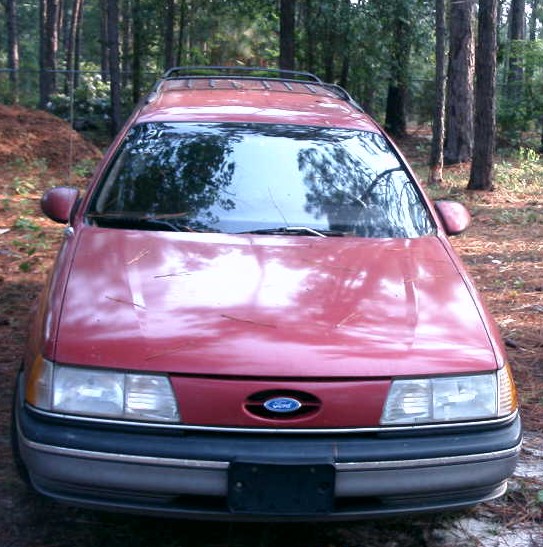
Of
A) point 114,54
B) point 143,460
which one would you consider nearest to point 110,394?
point 143,460

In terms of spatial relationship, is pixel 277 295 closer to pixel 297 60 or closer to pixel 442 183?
pixel 442 183

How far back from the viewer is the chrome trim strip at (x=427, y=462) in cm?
283

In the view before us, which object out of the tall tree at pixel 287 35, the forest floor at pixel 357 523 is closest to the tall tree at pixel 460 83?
the forest floor at pixel 357 523

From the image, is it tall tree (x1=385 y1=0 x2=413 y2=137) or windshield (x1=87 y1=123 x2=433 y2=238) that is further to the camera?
tall tree (x1=385 y1=0 x2=413 y2=137)

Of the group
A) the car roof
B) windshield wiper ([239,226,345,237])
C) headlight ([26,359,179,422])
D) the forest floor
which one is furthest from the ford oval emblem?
the car roof

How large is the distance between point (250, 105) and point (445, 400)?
2578mm

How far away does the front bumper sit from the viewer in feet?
9.21

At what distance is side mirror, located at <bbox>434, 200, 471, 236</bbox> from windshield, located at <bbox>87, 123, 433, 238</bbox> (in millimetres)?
169

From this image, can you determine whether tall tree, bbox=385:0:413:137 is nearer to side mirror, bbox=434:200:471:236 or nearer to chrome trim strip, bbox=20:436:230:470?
side mirror, bbox=434:200:471:236

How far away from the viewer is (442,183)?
13.4m

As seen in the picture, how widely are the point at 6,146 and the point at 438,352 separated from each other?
11.4 m

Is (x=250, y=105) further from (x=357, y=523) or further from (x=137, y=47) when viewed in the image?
(x=137, y=47)

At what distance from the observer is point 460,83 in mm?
15273

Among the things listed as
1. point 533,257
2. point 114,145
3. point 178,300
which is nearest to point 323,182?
point 114,145
